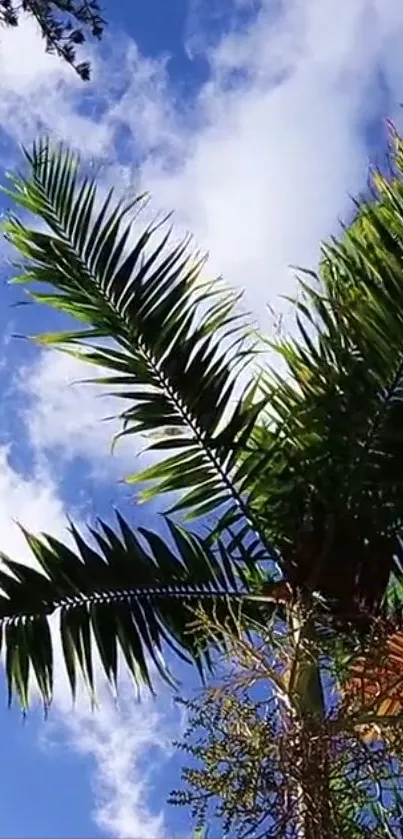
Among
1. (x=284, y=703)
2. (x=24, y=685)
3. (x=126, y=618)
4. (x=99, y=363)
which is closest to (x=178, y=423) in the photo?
(x=99, y=363)

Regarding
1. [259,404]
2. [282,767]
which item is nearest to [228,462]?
[259,404]

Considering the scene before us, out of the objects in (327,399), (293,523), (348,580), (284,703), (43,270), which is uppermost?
(43,270)

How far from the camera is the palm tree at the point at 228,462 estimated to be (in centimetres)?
447

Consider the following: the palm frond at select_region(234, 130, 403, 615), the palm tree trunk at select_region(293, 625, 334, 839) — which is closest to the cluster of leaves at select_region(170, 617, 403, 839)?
the palm tree trunk at select_region(293, 625, 334, 839)

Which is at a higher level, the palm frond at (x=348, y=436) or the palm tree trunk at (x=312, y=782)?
the palm frond at (x=348, y=436)

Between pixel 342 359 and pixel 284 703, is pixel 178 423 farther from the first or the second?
pixel 284 703

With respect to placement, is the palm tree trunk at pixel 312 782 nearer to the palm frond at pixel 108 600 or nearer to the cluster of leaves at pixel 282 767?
the cluster of leaves at pixel 282 767

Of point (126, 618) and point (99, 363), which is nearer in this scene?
point (126, 618)

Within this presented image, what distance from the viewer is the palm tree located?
447cm

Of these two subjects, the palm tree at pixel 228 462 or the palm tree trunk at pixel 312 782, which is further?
the palm tree at pixel 228 462

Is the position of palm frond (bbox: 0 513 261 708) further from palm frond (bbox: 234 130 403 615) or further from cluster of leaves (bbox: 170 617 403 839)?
cluster of leaves (bbox: 170 617 403 839)

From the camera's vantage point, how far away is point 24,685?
14.9ft

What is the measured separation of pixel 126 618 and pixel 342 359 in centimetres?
136

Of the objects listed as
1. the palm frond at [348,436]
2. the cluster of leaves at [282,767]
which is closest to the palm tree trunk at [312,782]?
the cluster of leaves at [282,767]
